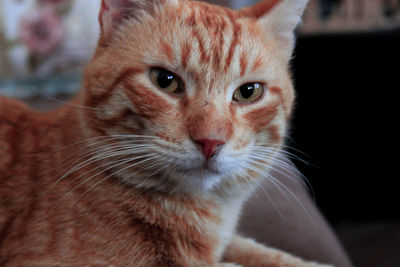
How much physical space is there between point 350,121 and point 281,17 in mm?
1603

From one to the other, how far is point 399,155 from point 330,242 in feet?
5.32

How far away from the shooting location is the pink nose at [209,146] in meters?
0.89

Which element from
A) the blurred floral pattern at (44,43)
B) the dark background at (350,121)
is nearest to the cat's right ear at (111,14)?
the blurred floral pattern at (44,43)

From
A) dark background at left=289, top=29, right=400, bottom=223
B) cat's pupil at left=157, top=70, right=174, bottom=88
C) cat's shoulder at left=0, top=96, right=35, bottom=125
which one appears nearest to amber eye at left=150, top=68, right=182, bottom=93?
cat's pupil at left=157, top=70, right=174, bottom=88

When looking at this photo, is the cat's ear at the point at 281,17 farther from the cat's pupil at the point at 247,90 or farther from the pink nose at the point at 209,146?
the pink nose at the point at 209,146

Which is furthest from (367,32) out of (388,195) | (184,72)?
(184,72)

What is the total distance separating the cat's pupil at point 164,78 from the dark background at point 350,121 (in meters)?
1.65

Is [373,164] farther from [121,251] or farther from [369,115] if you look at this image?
[121,251]

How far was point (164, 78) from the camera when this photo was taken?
3.20 feet

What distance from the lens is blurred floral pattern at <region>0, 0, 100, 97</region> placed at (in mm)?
2193

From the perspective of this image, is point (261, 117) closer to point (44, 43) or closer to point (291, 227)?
point (291, 227)

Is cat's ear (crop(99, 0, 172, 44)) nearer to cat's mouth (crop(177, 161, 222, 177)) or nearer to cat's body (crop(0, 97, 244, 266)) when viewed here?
cat's body (crop(0, 97, 244, 266))

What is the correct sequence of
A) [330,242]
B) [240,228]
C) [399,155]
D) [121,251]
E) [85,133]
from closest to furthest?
[121,251], [85,133], [330,242], [240,228], [399,155]

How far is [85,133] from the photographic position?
1.04 m
